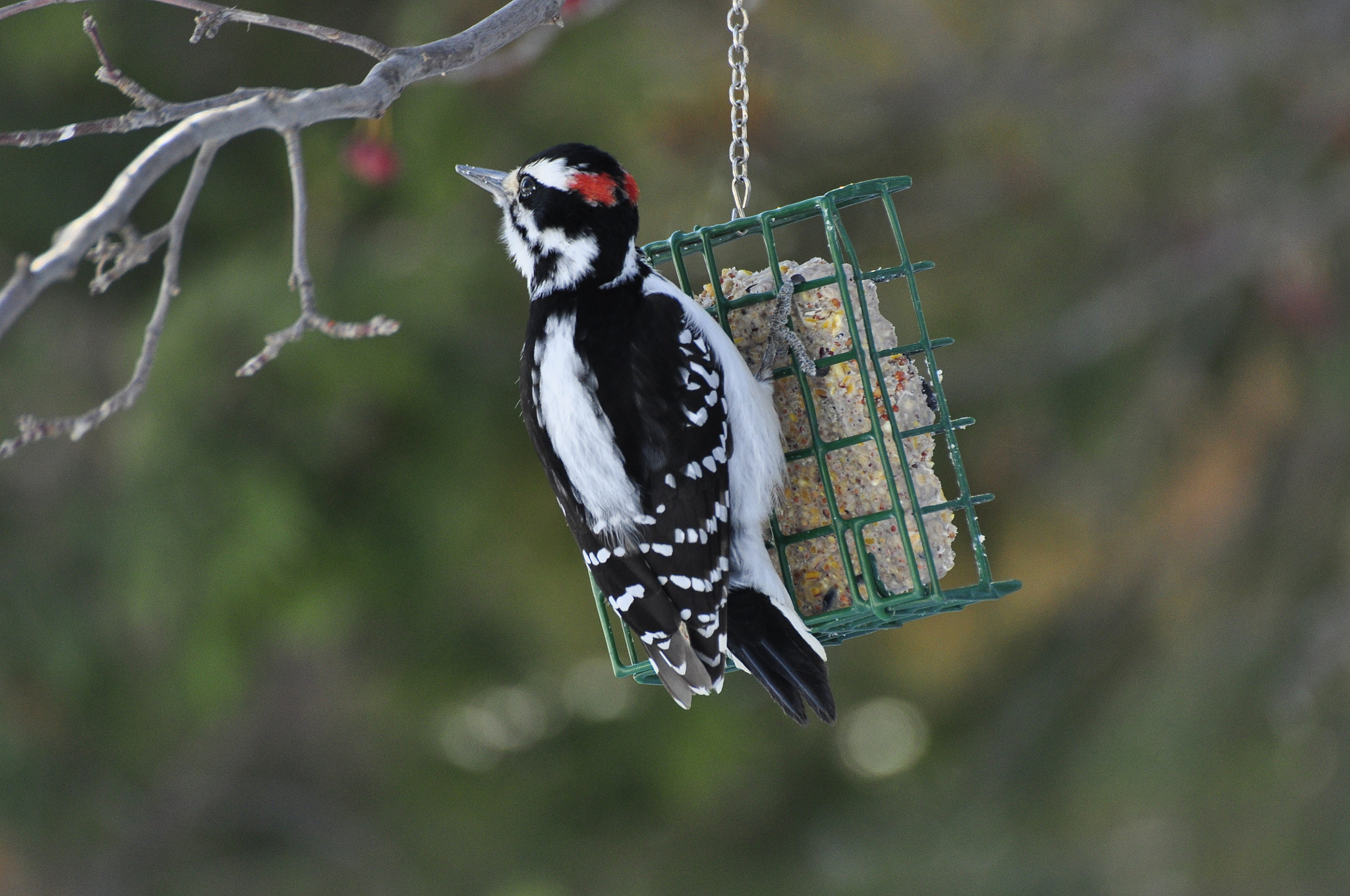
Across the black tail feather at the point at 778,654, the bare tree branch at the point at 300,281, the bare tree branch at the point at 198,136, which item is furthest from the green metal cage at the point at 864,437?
the bare tree branch at the point at 300,281

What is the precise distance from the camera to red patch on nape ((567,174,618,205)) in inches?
135

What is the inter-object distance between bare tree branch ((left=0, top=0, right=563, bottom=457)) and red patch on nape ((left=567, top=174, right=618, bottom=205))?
104cm

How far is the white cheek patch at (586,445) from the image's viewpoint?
3.29 meters

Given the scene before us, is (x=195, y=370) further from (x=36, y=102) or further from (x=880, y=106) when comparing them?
(x=880, y=106)

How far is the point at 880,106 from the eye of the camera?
5484mm

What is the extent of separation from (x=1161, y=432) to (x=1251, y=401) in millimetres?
368

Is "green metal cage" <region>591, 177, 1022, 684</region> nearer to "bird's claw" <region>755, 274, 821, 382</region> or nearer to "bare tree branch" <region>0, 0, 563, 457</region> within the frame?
"bird's claw" <region>755, 274, 821, 382</region>

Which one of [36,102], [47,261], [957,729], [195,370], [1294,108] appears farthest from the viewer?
[957,729]

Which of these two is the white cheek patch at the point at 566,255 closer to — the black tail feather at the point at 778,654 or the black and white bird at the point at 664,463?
the black and white bird at the point at 664,463

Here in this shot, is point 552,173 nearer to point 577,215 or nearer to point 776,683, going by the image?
point 577,215

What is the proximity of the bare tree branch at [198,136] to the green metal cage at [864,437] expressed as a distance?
108 cm

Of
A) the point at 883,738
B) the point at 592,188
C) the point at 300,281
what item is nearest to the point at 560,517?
the point at 592,188

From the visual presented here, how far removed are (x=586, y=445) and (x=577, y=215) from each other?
549 millimetres

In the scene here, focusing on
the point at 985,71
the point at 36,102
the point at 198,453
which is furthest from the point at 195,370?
the point at 985,71
